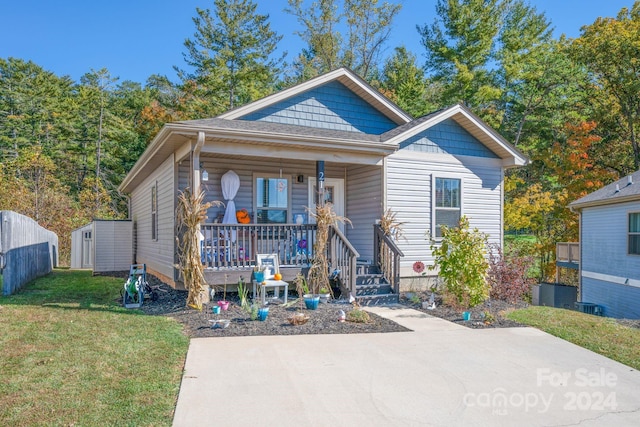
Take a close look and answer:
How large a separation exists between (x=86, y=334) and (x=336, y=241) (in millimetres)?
4629

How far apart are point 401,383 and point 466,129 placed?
27.7 ft

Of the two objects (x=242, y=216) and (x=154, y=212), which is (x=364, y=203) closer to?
(x=242, y=216)

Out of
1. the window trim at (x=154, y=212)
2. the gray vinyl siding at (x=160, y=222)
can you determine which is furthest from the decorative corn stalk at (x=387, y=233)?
the window trim at (x=154, y=212)

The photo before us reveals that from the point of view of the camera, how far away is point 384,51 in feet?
89.0

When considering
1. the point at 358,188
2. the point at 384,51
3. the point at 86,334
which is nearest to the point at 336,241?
the point at 358,188

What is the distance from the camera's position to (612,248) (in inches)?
562

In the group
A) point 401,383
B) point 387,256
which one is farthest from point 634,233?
point 401,383

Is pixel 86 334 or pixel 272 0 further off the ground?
pixel 272 0

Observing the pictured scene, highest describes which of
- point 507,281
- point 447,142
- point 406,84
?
point 406,84

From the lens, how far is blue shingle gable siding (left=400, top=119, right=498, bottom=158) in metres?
10.6

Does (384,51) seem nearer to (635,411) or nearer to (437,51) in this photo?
(437,51)

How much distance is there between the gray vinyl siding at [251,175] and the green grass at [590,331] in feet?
16.4

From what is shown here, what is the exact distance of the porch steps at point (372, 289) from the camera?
28.3ft

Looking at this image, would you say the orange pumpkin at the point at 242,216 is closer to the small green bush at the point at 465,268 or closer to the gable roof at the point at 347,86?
the gable roof at the point at 347,86
